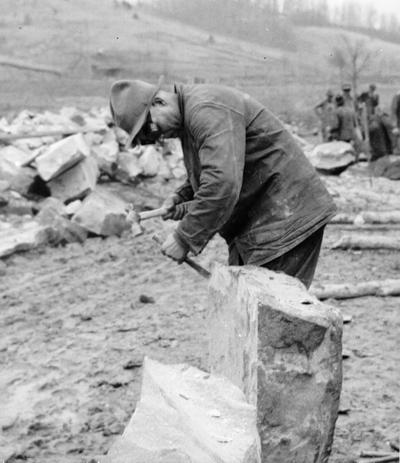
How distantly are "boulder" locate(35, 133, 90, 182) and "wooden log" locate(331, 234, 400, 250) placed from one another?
409 centimetres

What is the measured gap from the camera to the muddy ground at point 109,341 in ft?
13.3

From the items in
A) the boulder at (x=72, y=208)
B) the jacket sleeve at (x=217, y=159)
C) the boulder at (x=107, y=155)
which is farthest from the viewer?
the boulder at (x=107, y=155)

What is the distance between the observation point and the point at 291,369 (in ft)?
9.95

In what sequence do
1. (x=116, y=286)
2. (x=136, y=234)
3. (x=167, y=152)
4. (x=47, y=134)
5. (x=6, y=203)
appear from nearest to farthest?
(x=116, y=286)
(x=136, y=234)
(x=6, y=203)
(x=47, y=134)
(x=167, y=152)

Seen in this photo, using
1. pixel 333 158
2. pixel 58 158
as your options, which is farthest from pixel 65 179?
pixel 333 158

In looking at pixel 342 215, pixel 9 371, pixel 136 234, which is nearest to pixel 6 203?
pixel 136 234

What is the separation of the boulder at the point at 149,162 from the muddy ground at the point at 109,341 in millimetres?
4036

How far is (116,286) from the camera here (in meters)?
7.14

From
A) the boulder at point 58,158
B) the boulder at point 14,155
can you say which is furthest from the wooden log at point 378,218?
the boulder at point 14,155

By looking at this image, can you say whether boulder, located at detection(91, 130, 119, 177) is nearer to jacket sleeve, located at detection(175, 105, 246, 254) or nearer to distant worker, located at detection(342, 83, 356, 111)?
distant worker, located at detection(342, 83, 356, 111)

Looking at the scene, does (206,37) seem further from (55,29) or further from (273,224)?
(273,224)

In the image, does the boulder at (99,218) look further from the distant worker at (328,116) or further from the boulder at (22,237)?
the distant worker at (328,116)

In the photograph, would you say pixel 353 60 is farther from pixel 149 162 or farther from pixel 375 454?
pixel 375 454

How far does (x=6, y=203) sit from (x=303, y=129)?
56.5 ft
